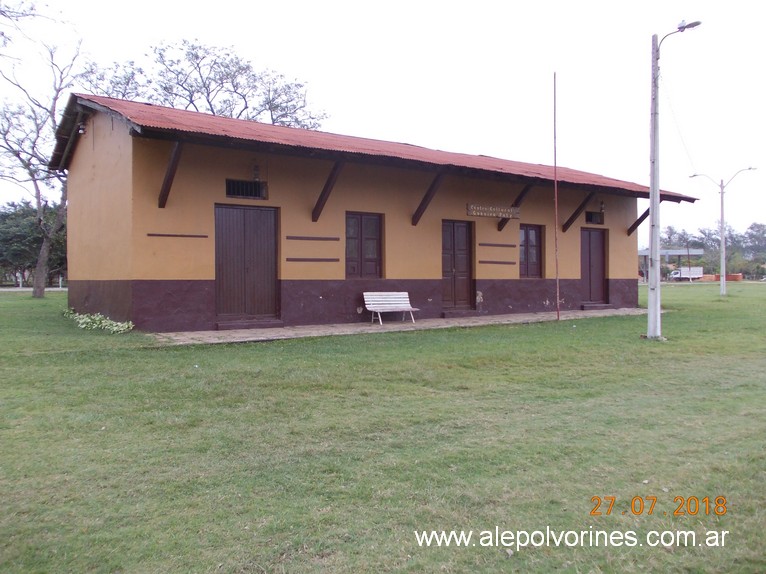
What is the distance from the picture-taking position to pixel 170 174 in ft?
33.4

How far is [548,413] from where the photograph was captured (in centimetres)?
552

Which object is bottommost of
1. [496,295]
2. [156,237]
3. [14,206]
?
[496,295]

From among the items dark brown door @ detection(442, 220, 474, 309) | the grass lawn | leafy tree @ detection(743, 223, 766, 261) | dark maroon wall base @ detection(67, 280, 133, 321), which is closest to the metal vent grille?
dark maroon wall base @ detection(67, 280, 133, 321)

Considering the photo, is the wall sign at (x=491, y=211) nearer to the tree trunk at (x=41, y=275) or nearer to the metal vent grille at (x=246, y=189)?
the metal vent grille at (x=246, y=189)

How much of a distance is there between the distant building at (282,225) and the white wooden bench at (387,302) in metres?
0.27

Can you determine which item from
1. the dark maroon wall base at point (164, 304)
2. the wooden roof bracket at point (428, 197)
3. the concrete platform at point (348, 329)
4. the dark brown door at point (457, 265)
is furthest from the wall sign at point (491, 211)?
the dark maroon wall base at point (164, 304)

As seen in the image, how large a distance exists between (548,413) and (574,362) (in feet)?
9.00

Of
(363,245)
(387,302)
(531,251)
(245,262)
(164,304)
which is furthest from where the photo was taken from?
(531,251)

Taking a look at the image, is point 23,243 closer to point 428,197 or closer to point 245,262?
point 245,262

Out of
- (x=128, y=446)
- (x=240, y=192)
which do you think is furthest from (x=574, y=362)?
(x=240, y=192)

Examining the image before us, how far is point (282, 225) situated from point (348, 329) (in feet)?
7.80

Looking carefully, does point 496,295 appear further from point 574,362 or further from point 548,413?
point 548,413

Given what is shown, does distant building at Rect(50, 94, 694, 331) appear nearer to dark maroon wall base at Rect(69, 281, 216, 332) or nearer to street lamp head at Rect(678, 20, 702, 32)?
dark maroon wall base at Rect(69, 281, 216, 332)

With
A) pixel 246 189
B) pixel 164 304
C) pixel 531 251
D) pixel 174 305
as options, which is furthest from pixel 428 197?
pixel 164 304
